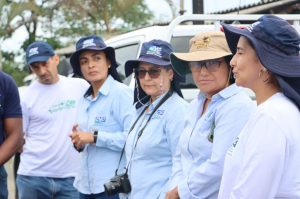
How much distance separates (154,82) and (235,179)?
1.37 m

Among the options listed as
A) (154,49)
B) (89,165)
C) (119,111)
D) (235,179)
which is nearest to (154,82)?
(154,49)

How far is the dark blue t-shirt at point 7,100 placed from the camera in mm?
2963

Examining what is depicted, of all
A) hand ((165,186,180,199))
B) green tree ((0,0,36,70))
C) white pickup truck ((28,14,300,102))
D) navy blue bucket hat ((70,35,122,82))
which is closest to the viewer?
hand ((165,186,180,199))

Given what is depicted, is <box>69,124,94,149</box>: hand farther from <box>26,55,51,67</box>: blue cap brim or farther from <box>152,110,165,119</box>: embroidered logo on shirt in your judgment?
<box>26,55,51,67</box>: blue cap brim

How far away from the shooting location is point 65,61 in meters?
6.41

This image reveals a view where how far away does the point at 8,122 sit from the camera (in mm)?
2990

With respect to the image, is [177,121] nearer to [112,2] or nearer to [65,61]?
[65,61]

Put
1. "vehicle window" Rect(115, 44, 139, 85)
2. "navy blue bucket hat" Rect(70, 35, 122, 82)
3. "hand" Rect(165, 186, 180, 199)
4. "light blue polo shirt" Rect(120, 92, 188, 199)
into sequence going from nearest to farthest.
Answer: "hand" Rect(165, 186, 180, 199)
"light blue polo shirt" Rect(120, 92, 188, 199)
"navy blue bucket hat" Rect(70, 35, 122, 82)
"vehicle window" Rect(115, 44, 139, 85)

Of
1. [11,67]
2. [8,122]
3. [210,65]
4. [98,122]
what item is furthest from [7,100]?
[11,67]

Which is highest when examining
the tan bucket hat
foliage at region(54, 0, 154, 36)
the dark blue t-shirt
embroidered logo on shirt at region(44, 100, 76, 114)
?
the tan bucket hat

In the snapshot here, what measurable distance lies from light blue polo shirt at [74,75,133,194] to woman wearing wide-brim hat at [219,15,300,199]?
1.56 metres

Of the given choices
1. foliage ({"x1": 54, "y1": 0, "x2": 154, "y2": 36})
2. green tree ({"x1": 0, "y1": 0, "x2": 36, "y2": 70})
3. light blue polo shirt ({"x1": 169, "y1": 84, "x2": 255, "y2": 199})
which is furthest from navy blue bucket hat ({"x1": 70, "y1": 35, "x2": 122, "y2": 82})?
green tree ({"x1": 0, "y1": 0, "x2": 36, "y2": 70})

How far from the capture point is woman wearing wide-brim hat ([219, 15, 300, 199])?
1637 millimetres

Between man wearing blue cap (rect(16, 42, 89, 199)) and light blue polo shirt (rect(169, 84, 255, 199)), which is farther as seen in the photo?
man wearing blue cap (rect(16, 42, 89, 199))
